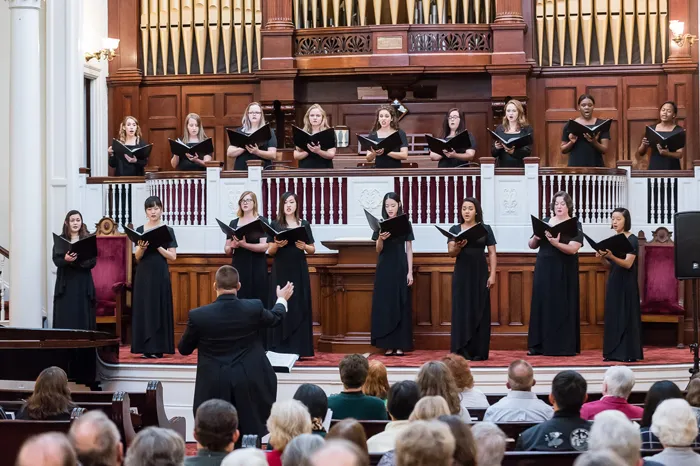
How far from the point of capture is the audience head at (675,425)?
465 centimetres

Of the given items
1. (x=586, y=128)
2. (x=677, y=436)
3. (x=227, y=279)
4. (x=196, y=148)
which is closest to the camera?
(x=677, y=436)

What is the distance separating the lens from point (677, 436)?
4.64 metres

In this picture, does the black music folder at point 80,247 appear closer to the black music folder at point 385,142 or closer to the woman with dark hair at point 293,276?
the woman with dark hair at point 293,276

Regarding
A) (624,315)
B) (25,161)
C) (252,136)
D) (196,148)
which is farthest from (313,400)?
(25,161)

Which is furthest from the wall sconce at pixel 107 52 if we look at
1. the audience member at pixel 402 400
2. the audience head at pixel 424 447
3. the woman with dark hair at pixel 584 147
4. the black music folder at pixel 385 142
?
the audience head at pixel 424 447

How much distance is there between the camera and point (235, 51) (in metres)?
14.9

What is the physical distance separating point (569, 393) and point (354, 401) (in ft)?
4.29

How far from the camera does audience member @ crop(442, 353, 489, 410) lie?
21.2ft

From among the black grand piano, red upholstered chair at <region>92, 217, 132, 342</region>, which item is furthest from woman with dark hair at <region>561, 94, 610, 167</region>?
the black grand piano

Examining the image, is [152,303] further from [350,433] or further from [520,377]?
[350,433]

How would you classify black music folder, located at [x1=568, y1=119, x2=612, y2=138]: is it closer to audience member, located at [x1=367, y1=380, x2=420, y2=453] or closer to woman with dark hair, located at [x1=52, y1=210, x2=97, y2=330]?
woman with dark hair, located at [x1=52, y1=210, x2=97, y2=330]

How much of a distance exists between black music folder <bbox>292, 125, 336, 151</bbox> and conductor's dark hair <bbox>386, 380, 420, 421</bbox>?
5.95 meters

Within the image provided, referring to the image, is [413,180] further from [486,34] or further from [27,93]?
[27,93]

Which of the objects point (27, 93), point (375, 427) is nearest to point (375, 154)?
point (27, 93)
